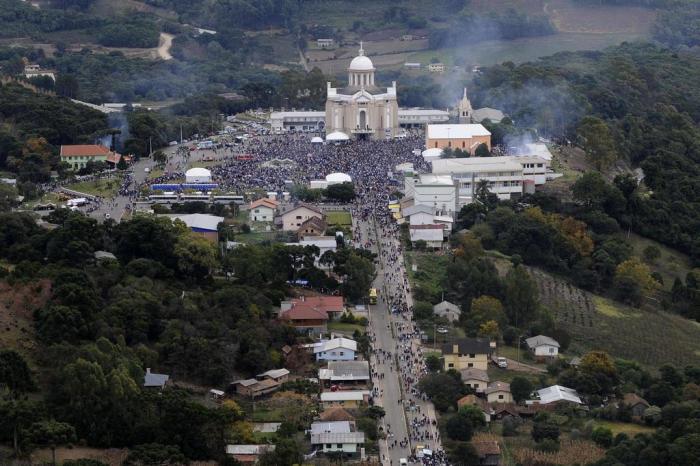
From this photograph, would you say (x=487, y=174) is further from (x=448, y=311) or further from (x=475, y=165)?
(x=448, y=311)

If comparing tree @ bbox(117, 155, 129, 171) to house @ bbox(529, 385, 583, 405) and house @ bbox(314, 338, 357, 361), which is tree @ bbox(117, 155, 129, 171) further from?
house @ bbox(529, 385, 583, 405)

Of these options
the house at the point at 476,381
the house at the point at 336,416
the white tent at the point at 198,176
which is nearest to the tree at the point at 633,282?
the house at the point at 476,381

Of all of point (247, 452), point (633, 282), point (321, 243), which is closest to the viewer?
point (247, 452)

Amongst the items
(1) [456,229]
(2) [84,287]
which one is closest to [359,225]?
(1) [456,229]

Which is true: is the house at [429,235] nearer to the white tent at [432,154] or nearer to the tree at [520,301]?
the tree at [520,301]

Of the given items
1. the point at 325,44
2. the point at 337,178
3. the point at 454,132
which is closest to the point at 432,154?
the point at 454,132

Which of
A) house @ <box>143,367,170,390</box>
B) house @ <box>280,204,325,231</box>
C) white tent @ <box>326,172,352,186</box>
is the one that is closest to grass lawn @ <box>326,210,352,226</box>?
house @ <box>280,204,325,231</box>

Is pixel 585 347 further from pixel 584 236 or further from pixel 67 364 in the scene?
pixel 67 364
